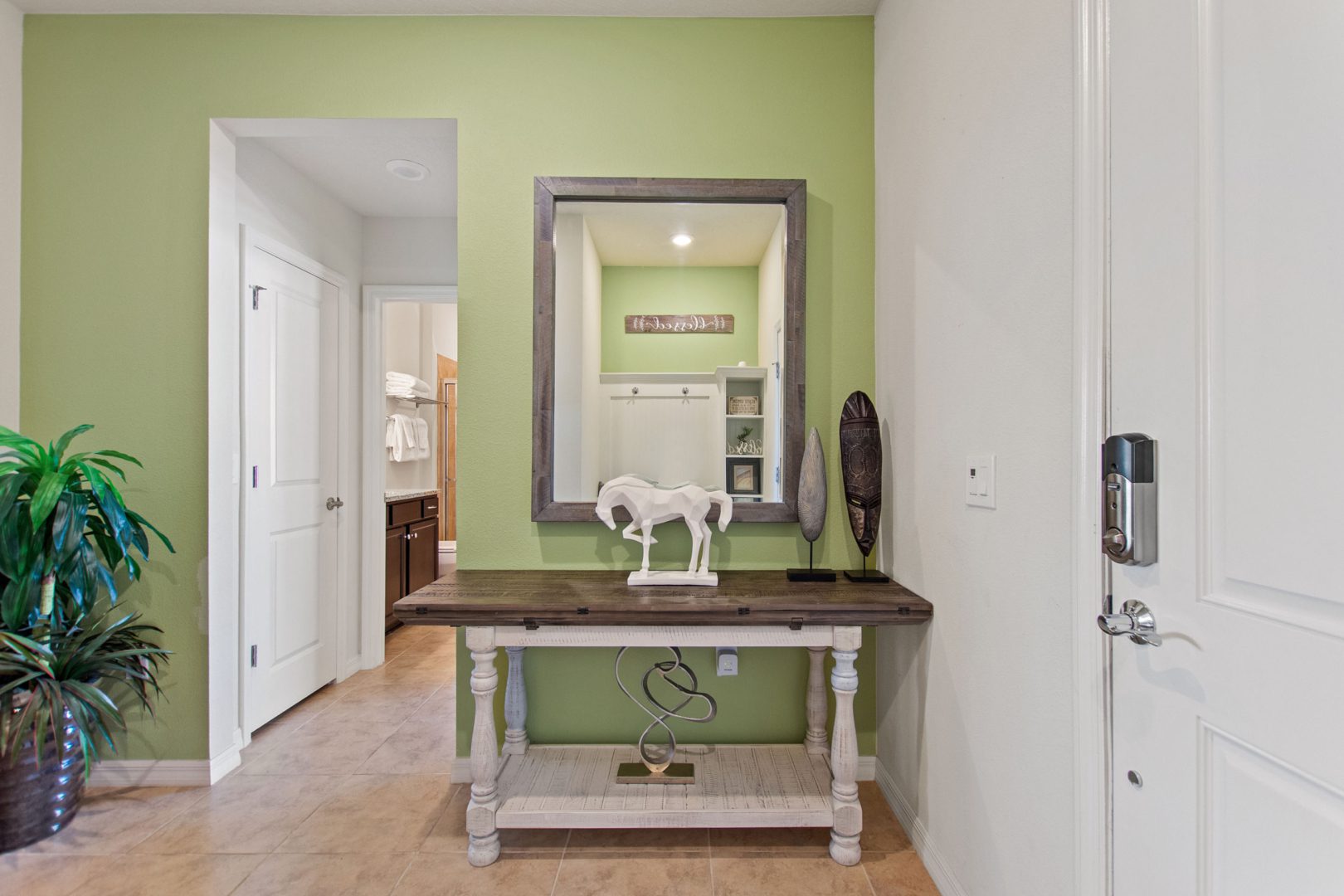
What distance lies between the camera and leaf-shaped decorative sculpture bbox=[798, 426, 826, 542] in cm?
199

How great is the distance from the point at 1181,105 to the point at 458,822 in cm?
239

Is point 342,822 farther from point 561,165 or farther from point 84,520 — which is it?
point 561,165

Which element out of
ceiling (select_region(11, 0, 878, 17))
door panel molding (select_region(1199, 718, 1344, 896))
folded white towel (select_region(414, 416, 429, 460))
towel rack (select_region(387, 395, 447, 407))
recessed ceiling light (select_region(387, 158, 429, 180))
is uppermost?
ceiling (select_region(11, 0, 878, 17))

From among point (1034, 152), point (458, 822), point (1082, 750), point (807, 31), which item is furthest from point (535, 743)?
point (807, 31)

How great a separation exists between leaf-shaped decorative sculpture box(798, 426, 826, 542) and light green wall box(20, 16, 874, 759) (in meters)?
0.21

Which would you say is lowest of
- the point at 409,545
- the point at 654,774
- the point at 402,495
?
the point at 654,774

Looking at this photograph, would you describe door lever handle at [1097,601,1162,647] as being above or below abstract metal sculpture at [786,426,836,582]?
below

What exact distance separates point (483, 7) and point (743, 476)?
1804 millimetres

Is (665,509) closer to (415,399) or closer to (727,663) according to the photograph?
(727,663)

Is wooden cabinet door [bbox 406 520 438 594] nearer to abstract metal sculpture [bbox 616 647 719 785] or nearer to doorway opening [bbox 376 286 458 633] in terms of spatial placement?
doorway opening [bbox 376 286 458 633]

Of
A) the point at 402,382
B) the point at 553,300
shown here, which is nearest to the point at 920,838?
the point at 553,300

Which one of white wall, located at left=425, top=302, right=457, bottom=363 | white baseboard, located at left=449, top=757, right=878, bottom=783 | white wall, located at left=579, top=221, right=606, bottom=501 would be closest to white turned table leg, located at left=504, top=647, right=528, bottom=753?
Result: white baseboard, located at left=449, top=757, right=878, bottom=783

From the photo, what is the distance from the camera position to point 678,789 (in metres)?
1.83

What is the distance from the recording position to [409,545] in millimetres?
3764
